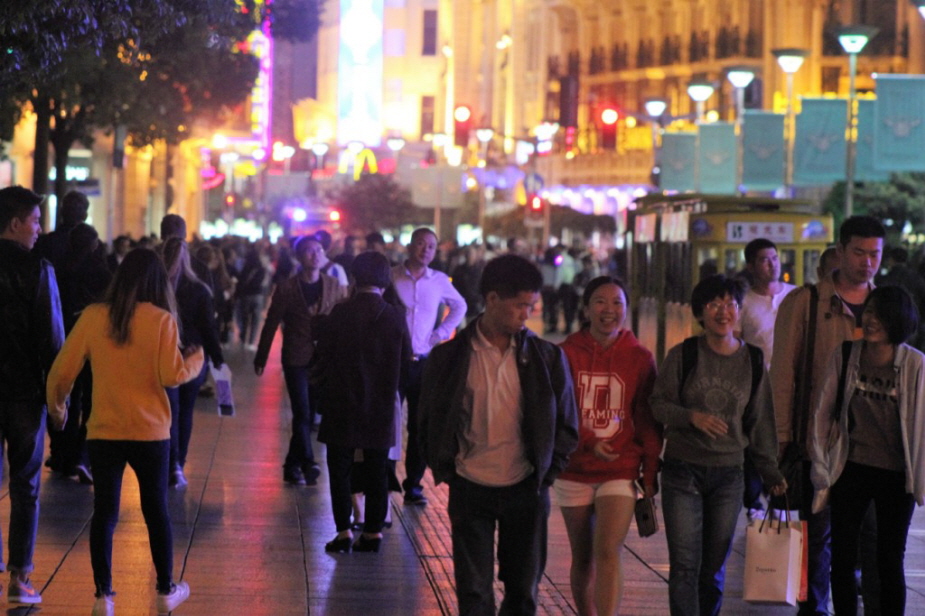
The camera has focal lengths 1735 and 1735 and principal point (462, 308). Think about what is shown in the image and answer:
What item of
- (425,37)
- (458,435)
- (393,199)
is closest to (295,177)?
(393,199)

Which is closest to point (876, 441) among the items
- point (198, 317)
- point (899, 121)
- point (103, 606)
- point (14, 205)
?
point (103, 606)

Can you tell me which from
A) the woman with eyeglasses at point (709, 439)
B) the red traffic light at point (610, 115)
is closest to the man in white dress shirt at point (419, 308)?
the woman with eyeglasses at point (709, 439)

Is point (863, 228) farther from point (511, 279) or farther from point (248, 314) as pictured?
point (248, 314)

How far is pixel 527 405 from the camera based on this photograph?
6.23 meters

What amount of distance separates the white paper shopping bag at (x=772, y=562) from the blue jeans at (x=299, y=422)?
580 cm

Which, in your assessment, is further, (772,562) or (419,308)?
(419,308)

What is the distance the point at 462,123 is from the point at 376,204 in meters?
40.4

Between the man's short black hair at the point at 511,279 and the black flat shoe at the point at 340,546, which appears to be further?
the black flat shoe at the point at 340,546

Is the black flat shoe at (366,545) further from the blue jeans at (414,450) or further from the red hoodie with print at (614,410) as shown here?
the red hoodie with print at (614,410)

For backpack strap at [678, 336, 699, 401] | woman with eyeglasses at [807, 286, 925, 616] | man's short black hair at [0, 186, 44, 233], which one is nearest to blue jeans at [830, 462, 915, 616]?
woman with eyeglasses at [807, 286, 925, 616]

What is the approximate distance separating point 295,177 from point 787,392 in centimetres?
7721

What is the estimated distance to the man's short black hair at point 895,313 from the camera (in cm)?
698

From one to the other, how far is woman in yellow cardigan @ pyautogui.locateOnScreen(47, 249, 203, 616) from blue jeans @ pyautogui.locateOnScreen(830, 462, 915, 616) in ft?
9.33

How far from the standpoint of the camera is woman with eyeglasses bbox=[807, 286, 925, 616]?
A: 6980mm
